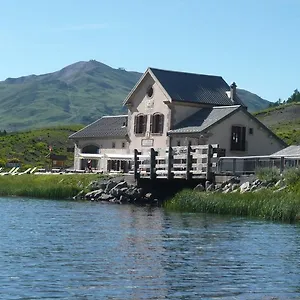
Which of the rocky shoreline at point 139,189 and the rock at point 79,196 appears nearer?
the rocky shoreline at point 139,189

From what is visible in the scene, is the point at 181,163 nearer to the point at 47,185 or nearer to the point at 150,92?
the point at 47,185

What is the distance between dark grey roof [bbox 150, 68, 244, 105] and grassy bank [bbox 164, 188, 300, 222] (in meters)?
21.6

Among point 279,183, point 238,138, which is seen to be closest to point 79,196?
point 238,138

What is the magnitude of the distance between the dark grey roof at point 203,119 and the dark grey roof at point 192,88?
1.32m

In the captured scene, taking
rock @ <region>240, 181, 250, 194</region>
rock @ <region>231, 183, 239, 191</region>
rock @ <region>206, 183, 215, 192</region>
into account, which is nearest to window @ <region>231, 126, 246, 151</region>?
rock @ <region>206, 183, 215, 192</region>

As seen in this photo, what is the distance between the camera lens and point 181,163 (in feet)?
156

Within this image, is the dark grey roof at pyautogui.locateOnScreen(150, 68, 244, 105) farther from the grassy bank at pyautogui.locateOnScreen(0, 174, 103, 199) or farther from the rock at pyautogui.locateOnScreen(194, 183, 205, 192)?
the rock at pyautogui.locateOnScreen(194, 183, 205, 192)

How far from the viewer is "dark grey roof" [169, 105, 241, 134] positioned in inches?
2327

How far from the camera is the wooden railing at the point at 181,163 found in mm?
44594

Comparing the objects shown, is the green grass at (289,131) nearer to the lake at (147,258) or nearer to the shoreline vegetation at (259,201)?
the shoreline vegetation at (259,201)

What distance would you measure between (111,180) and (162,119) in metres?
11.5

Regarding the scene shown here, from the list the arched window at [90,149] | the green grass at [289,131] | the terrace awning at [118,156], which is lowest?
the terrace awning at [118,156]

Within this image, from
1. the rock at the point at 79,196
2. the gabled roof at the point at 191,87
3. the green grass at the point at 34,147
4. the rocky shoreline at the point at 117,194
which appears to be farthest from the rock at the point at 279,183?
the green grass at the point at 34,147

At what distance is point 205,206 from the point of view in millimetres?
38875
